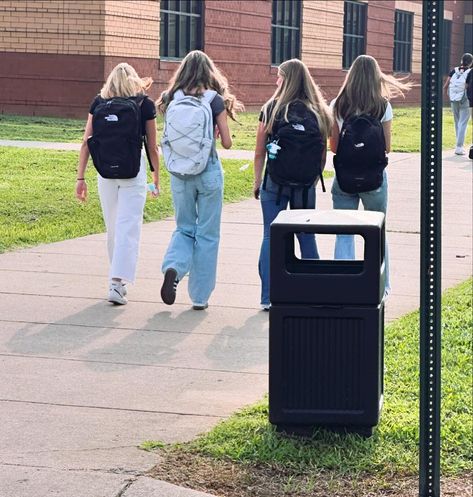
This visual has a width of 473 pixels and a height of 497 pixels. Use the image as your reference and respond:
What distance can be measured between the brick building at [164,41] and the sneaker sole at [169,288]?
1809 centimetres

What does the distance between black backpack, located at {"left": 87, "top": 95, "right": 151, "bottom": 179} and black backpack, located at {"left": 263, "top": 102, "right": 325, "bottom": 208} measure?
1028 mm

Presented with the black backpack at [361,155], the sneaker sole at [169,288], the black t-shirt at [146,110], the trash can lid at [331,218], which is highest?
the black t-shirt at [146,110]

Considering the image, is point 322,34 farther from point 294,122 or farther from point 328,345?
Answer: point 328,345

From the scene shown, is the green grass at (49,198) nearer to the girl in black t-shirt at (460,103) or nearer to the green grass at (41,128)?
the green grass at (41,128)

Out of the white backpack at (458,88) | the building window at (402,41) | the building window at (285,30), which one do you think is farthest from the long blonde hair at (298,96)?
the building window at (402,41)

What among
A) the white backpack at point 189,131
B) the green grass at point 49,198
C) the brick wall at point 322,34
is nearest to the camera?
the white backpack at point 189,131

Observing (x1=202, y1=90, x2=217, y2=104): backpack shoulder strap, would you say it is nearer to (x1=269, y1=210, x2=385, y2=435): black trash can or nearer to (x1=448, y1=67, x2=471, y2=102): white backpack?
(x1=269, y1=210, x2=385, y2=435): black trash can

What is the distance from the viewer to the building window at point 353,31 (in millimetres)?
42594

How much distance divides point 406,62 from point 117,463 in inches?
1825

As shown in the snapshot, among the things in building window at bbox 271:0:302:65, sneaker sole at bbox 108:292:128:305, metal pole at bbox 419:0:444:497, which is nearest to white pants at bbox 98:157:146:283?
sneaker sole at bbox 108:292:128:305

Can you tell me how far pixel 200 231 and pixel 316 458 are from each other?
12.2 ft

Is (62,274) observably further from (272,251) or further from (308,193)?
(272,251)

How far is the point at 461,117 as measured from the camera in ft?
76.1

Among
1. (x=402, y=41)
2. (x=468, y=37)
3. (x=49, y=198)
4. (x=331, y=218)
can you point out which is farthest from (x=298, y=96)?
(x=468, y=37)
